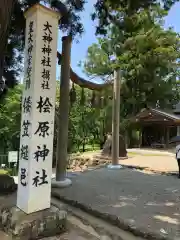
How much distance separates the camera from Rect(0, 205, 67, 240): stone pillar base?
347 cm

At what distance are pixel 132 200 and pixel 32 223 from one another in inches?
101

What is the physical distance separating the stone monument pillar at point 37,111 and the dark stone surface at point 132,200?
4.68 ft

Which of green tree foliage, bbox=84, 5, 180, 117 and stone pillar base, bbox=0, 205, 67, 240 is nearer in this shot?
stone pillar base, bbox=0, 205, 67, 240

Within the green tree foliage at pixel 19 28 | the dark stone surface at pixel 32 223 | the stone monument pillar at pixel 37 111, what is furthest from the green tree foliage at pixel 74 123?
the dark stone surface at pixel 32 223

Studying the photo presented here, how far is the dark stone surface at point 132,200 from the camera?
13.7 feet

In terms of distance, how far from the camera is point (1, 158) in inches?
738

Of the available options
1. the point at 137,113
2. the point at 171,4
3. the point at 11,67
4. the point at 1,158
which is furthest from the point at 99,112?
the point at 171,4

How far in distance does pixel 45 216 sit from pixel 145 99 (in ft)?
65.8

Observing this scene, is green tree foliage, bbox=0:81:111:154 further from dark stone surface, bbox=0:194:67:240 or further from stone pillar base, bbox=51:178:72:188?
dark stone surface, bbox=0:194:67:240

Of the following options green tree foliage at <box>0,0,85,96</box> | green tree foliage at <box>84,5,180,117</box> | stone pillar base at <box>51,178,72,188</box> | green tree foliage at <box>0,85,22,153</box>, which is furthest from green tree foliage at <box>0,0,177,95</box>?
green tree foliage at <box>84,5,180,117</box>

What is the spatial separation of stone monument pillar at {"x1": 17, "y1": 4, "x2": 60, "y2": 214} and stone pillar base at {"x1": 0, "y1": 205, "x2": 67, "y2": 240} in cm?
9

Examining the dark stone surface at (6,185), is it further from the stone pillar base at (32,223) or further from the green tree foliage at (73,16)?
the green tree foliage at (73,16)

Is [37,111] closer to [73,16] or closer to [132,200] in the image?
[132,200]

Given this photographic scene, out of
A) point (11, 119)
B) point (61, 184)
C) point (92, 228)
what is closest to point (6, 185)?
point (61, 184)
